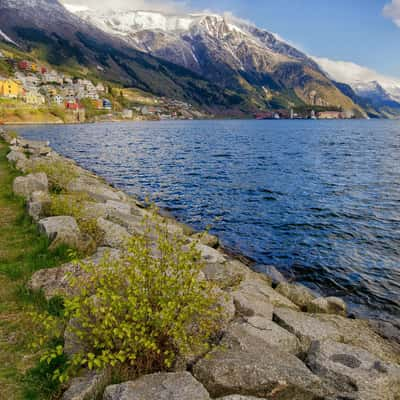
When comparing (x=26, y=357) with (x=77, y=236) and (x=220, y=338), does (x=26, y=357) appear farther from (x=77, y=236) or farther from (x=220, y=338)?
(x=77, y=236)

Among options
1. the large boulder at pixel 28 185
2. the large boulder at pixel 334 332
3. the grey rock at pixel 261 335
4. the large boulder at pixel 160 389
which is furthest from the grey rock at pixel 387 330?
the large boulder at pixel 28 185

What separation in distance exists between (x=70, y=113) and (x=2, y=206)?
561 feet

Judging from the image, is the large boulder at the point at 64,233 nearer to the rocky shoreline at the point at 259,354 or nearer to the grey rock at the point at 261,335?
the rocky shoreline at the point at 259,354

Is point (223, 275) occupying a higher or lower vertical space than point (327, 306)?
higher

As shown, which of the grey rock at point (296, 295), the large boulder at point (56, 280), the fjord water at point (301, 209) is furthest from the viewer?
the fjord water at point (301, 209)

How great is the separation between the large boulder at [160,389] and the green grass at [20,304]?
1478 millimetres

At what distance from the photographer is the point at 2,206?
1702cm

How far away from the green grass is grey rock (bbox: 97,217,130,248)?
1.50m

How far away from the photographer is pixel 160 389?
17.9 feet

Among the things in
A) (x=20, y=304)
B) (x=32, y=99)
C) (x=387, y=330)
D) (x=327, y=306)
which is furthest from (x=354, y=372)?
(x=32, y=99)

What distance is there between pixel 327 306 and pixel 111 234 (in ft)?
28.2

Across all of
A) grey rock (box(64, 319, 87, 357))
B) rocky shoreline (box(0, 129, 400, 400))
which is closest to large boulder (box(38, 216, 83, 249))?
rocky shoreline (box(0, 129, 400, 400))

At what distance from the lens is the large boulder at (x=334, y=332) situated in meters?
8.79

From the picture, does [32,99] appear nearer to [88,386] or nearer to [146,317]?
[146,317]
